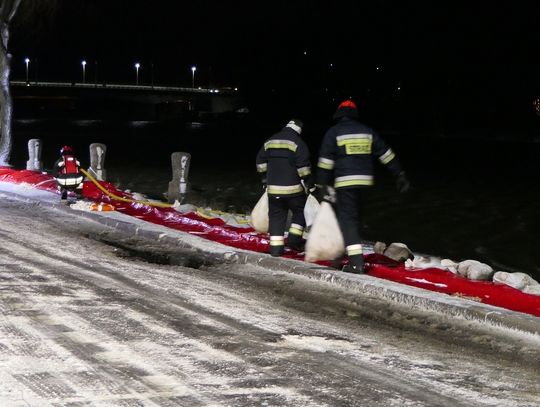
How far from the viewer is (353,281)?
396 inches

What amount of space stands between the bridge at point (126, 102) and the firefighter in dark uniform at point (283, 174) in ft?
367

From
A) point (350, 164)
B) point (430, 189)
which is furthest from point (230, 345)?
point (430, 189)

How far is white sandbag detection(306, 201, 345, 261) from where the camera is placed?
10.9 meters

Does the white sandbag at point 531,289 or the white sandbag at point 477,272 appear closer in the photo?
the white sandbag at point 531,289

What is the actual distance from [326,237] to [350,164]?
1163mm

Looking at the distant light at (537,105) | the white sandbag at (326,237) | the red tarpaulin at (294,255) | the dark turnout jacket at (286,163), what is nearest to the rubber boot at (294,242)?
the red tarpaulin at (294,255)

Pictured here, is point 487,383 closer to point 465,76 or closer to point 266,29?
point 465,76

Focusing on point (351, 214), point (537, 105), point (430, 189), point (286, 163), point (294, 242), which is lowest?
point (430, 189)

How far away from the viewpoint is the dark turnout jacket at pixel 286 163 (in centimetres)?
1144

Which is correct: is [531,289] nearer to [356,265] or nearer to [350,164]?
[356,265]

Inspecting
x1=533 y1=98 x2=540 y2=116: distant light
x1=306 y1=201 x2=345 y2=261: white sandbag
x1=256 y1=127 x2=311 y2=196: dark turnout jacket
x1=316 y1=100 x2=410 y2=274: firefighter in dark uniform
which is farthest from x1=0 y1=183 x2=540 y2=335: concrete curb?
x1=533 y1=98 x2=540 y2=116: distant light

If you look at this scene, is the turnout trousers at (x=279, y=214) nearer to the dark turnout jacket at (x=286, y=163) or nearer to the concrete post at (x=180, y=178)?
the dark turnout jacket at (x=286, y=163)

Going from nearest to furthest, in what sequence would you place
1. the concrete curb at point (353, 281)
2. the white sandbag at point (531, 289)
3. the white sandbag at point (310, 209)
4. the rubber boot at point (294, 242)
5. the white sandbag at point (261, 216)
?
the concrete curb at point (353, 281) < the white sandbag at point (531, 289) < the rubber boot at point (294, 242) < the white sandbag at point (310, 209) < the white sandbag at point (261, 216)

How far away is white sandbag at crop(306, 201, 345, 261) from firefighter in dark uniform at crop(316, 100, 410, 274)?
36 centimetres
